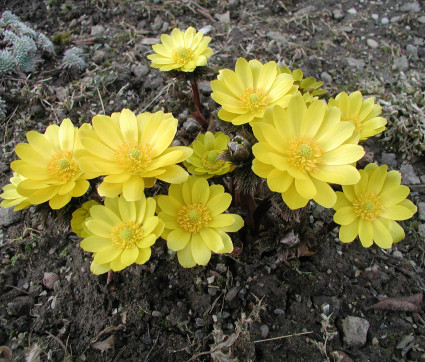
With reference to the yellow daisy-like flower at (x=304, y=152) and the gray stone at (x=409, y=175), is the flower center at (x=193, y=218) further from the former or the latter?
the gray stone at (x=409, y=175)

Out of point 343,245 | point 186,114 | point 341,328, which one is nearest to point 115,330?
point 341,328

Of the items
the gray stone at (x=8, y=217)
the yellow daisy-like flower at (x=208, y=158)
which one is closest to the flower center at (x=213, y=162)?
the yellow daisy-like flower at (x=208, y=158)

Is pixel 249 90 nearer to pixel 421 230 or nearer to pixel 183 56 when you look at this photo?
pixel 183 56

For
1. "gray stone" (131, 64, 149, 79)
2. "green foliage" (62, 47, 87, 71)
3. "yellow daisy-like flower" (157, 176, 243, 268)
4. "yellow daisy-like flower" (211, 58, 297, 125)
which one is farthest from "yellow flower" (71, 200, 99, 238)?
"green foliage" (62, 47, 87, 71)

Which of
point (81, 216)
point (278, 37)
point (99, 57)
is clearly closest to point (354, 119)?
point (81, 216)

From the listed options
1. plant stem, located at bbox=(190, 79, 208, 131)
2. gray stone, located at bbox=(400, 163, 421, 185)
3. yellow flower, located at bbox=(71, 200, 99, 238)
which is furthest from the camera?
gray stone, located at bbox=(400, 163, 421, 185)

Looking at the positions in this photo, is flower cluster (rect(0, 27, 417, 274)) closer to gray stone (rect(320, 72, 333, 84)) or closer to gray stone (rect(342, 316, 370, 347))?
gray stone (rect(342, 316, 370, 347))
